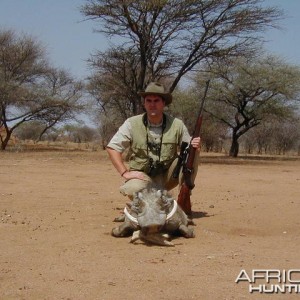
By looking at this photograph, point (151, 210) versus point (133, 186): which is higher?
point (133, 186)

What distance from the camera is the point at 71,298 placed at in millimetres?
3141

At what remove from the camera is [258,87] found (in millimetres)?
25797

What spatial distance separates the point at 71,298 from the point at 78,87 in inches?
1268

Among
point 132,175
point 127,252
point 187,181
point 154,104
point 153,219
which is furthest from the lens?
point 187,181

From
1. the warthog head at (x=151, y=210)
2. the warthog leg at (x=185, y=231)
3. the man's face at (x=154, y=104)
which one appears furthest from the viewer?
the man's face at (x=154, y=104)

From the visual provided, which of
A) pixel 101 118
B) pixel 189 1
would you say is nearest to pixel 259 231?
pixel 189 1

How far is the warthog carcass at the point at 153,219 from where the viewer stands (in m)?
4.50

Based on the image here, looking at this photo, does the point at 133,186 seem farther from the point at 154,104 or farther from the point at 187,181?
the point at 154,104

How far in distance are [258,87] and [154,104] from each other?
21.3 meters

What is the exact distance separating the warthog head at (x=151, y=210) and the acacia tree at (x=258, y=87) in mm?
20505

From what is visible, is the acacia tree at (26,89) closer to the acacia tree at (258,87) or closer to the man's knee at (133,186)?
the acacia tree at (258,87)

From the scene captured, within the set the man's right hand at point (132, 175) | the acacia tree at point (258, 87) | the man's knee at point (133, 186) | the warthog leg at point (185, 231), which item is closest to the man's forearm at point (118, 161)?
the man's right hand at point (132, 175)

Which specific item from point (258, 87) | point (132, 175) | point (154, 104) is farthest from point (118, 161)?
point (258, 87)

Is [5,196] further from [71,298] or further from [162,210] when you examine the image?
[71,298]
